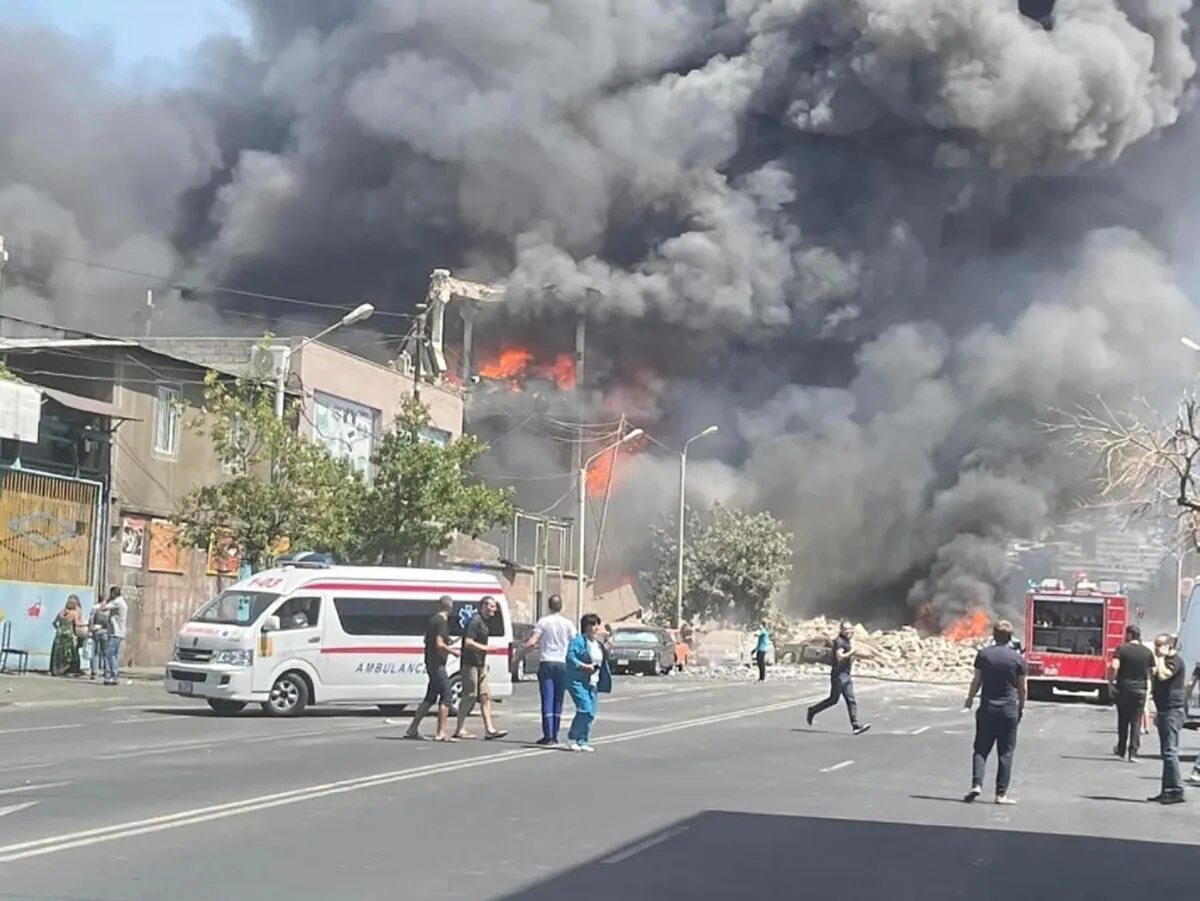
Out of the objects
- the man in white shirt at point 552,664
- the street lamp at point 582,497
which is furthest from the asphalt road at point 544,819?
the street lamp at point 582,497

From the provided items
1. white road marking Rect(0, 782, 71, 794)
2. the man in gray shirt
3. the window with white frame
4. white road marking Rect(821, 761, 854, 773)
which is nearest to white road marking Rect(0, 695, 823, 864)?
white road marking Rect(0, 782, 71, 794)

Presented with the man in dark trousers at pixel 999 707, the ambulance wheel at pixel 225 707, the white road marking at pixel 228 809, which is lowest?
the white road marking at pixel 228 809

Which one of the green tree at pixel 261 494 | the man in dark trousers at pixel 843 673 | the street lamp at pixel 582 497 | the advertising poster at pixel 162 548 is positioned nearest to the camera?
the man in dark trousers at pixel 843 673

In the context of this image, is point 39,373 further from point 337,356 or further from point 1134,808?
point 1134,808

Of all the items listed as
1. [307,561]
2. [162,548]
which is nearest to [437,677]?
[307,561]

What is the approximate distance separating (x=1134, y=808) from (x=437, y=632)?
7831 mm

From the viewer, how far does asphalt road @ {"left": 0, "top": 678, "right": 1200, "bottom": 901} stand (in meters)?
9.17

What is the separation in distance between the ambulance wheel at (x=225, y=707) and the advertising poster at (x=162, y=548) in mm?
12424

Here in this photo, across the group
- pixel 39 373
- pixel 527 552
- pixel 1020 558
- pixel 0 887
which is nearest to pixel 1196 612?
pixel 0 887

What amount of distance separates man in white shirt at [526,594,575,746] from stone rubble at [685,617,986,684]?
2703 centimetres

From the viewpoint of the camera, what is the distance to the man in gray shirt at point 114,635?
28.3m

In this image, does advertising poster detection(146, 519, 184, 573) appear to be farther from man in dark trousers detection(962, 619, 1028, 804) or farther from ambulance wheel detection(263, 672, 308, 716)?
man in dark trousers detection(962, 619, 1028, 804)

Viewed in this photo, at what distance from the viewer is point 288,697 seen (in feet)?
74.5

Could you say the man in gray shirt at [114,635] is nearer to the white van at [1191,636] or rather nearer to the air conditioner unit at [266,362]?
the air conditioner unit at [266,362]
